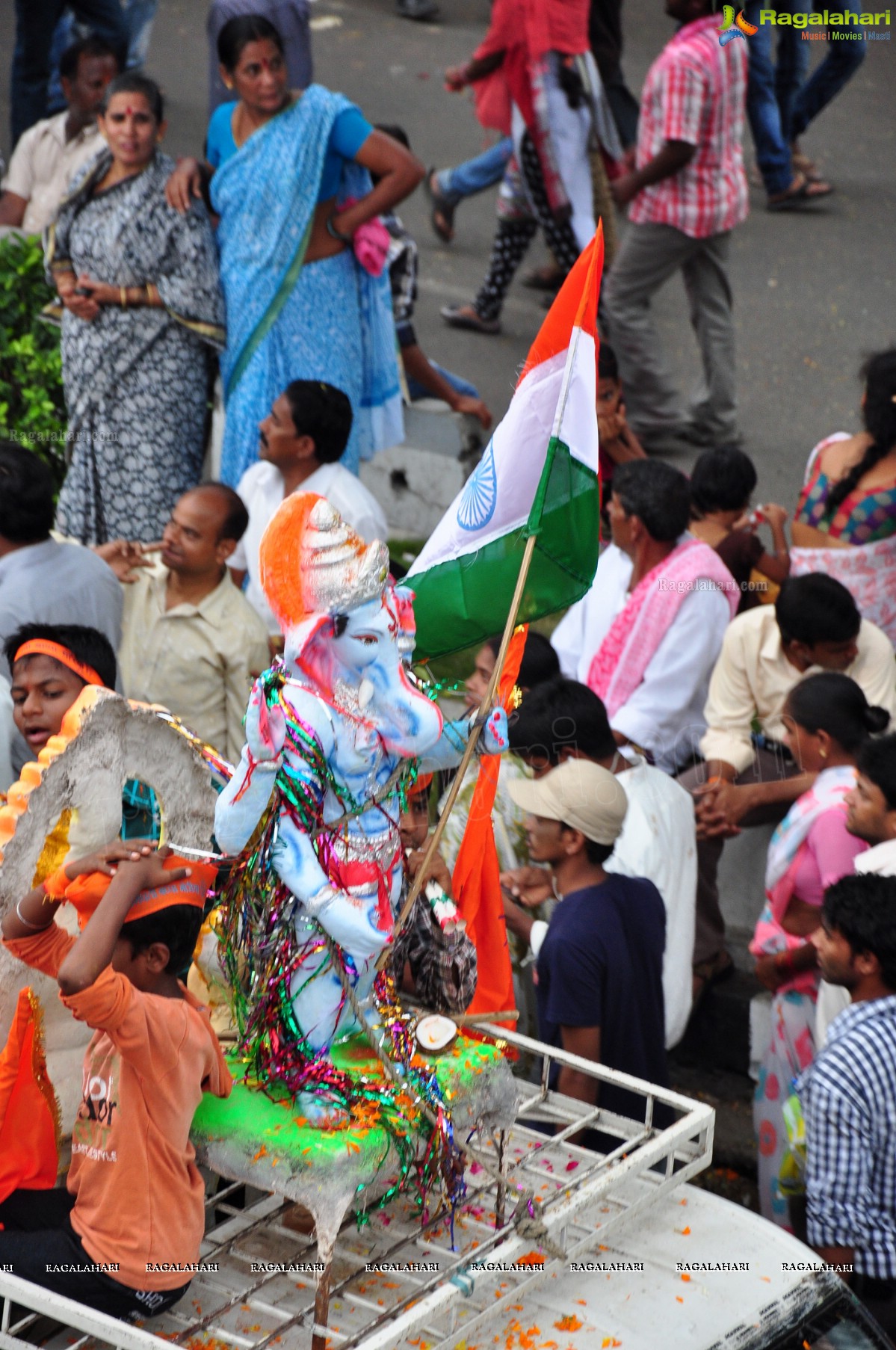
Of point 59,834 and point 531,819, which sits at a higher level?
point 59,834

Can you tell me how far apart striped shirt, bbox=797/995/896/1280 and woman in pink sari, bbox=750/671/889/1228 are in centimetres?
69

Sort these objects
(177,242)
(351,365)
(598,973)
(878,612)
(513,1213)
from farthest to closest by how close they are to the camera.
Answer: (351,365)
(177,242)
(878,612)
(598,973)
(513,1213)

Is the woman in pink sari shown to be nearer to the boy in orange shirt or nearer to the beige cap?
the beige cap

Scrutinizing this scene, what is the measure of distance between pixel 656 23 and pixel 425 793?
10.5m

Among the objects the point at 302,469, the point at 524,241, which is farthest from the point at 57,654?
the point at 524,241

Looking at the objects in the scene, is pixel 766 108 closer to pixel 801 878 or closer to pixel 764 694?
pixel 764 694

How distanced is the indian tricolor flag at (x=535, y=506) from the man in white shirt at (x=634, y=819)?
710mm

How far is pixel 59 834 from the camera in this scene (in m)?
3.07

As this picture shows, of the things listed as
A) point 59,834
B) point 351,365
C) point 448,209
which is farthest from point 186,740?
point 448,209

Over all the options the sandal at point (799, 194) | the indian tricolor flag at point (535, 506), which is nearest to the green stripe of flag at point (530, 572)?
the indian tricolor flag at point (535, 506)

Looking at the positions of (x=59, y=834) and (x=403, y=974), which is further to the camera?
(x=403, y=974)

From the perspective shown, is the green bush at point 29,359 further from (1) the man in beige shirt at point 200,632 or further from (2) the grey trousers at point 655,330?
(2) the grey trousers at point 655,330

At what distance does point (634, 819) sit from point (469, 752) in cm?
139

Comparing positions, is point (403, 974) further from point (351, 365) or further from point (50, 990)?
point (351, 365)
